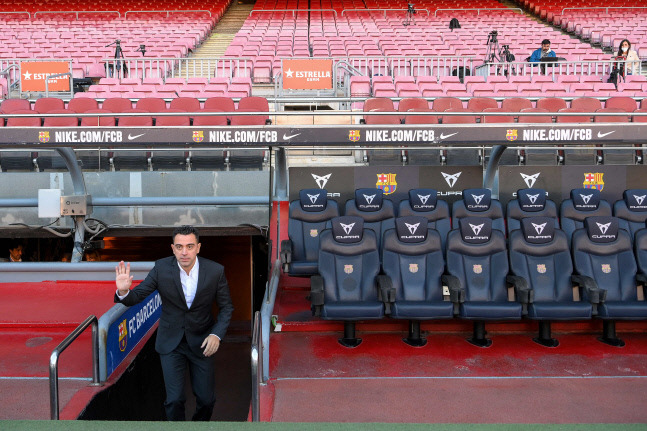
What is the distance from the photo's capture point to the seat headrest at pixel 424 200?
22.1ft

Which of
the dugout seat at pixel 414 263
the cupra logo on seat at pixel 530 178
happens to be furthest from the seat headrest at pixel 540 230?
the cupra logo on seat at pixel 530 178

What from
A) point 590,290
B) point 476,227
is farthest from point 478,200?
point 590,290

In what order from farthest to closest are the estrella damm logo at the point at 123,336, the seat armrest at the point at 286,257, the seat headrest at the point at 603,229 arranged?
the seat armrest at the point at 286,257
the seat headrest at the point at 603,229
the estrella damm logo at the point at 123,336

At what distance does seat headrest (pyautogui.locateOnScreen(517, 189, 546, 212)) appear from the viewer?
6.64 meters

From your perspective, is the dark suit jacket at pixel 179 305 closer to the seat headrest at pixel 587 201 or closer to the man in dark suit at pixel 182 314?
the man in dark suit at pixel 182 314

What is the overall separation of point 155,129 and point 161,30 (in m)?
14.6

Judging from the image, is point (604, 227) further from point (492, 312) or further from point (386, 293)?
point (386, 293)

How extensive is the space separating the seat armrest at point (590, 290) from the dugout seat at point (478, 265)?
68cm

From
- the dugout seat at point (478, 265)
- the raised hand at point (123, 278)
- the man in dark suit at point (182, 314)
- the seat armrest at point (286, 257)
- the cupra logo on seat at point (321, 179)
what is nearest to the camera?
the raised hand at point (123, 278)

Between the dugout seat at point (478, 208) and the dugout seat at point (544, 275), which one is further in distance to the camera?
the dugout seat at point (478, 208)

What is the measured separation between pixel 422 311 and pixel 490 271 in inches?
38.5

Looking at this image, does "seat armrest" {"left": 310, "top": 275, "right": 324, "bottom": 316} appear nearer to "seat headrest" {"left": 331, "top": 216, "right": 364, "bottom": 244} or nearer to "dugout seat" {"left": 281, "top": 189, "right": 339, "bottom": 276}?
"seat headrest" {"left": 331, "top": 216, "right": 364, "bottom": 244}

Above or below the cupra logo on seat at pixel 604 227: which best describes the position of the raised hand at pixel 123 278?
below

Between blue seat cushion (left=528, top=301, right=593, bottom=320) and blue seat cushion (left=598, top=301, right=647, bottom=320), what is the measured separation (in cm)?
13
